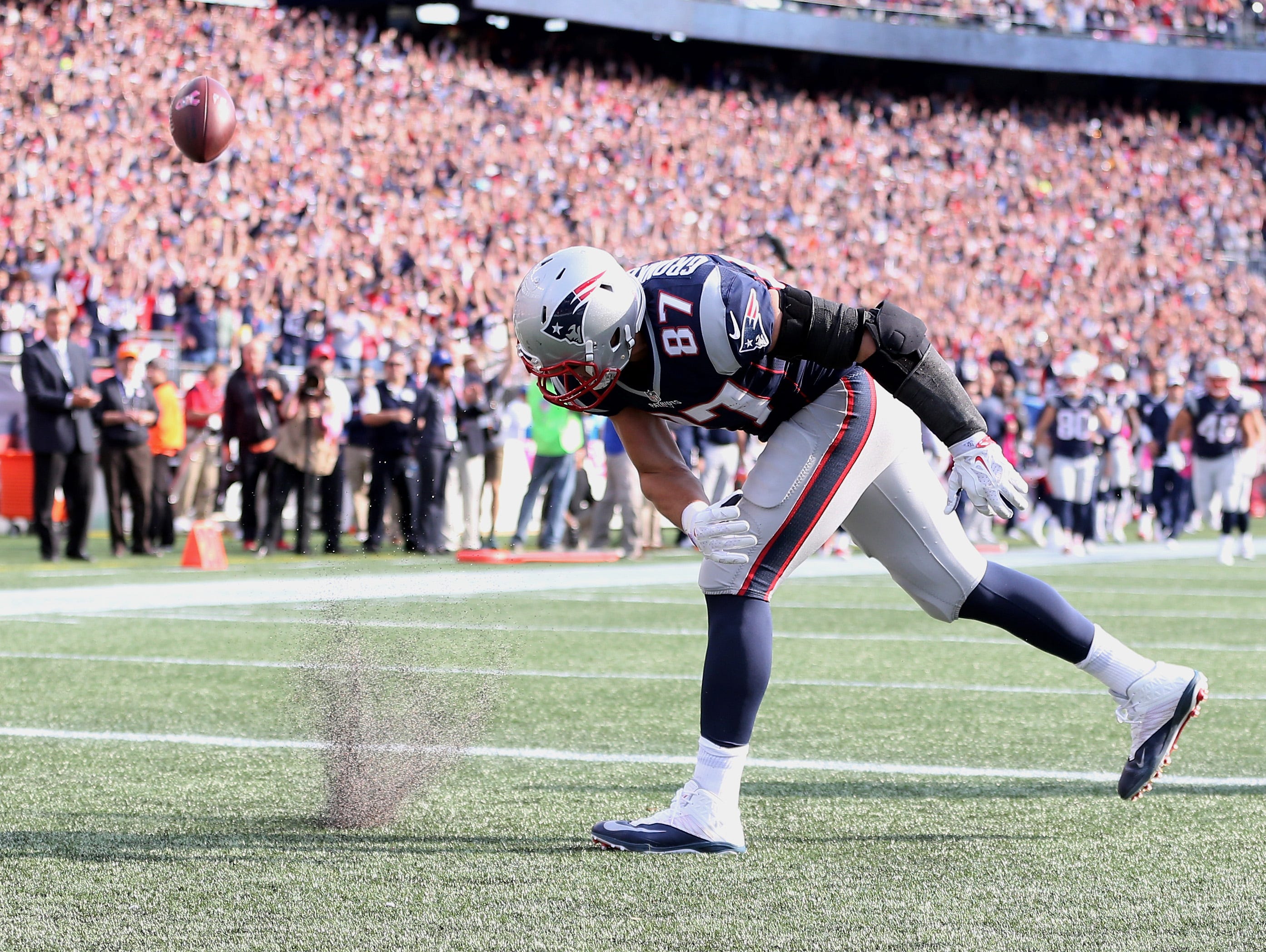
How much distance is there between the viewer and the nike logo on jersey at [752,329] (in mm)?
3418

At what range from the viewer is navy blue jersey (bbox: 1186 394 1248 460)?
14.0 m

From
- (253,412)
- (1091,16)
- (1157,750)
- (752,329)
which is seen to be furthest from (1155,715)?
(1091,16)

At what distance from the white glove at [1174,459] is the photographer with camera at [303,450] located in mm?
8446

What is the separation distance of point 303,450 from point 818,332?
30.6ft

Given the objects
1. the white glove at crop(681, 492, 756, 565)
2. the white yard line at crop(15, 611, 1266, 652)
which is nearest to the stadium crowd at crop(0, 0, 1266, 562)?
the white yard line at crop(15, 611, 1266, 652)

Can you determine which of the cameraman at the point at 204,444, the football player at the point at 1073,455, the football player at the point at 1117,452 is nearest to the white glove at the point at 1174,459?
the football player at the point at 1117,452

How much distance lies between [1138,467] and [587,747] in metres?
14.9

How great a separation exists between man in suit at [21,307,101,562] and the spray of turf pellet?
8.04 metres

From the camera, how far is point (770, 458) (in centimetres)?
370

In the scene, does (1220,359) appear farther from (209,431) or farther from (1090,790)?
(1090,790)

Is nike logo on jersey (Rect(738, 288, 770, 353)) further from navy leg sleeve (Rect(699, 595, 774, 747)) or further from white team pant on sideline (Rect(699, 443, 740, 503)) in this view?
white team pant on sideline (Rect(699, 443, 740, 503))

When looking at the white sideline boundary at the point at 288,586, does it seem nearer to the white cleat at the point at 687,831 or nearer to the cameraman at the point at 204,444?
the white cleat at the point at 687,831

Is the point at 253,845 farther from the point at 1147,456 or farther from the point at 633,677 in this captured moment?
the point at 1147,456

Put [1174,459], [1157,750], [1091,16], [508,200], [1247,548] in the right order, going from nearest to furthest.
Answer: [1157,750] → [1247,548] → [1174,459] → [508,200] → [1091,16]
